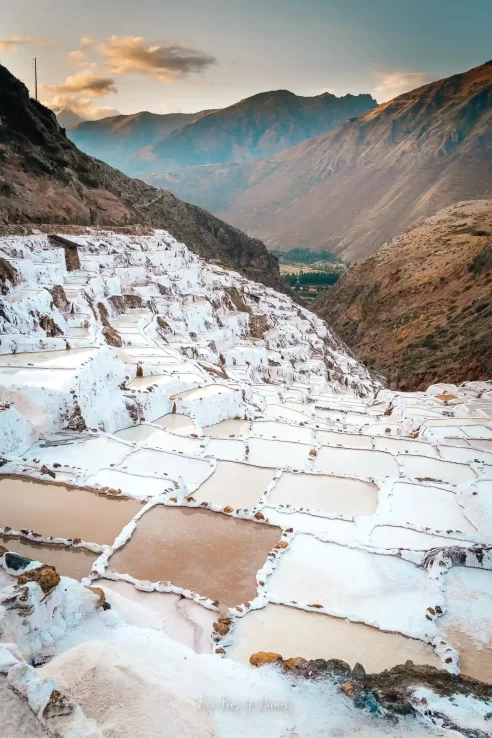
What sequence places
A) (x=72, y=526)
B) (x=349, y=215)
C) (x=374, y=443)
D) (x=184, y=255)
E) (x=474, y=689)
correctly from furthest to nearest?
(x=349, y=215)
(x=184, y=255)
(x=374, y=443)
(x=72, y=526)
(x=474, y=689)

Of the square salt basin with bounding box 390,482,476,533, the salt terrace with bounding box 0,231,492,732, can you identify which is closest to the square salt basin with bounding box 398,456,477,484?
the salt terrace with bounding box 0,231,492,732

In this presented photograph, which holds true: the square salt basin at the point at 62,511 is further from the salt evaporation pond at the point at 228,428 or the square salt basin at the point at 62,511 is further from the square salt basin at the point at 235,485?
the salt evaporation pond at the point at 228,428

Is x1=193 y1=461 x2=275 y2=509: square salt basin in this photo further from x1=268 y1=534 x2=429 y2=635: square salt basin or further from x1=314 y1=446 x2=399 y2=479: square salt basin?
x1=268 y1=534 x2=429 y2=635: square salt basin

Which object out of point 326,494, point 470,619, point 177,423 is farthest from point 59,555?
point 177,423

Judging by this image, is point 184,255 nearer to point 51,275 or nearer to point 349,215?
point 51,275

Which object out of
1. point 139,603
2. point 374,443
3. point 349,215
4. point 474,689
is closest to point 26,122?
point 374,443

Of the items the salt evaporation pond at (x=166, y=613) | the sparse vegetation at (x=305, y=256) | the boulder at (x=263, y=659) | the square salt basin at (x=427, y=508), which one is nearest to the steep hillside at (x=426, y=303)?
→ the square salt basin at (x=427, y=508)

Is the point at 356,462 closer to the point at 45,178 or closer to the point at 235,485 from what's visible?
the point at 235,485
